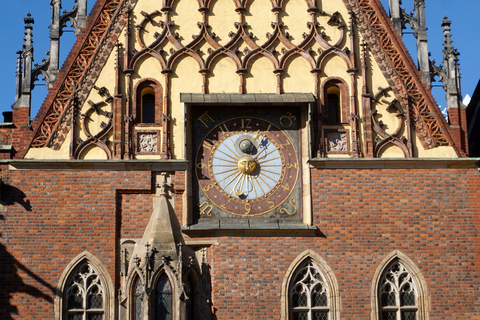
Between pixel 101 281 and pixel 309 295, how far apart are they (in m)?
3.72

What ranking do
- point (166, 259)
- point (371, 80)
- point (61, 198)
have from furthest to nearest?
1. point (371, 80)
2. point (61, 198)
3. point (166, 259)

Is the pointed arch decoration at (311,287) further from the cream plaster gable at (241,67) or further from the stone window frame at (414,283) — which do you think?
the cream plaster gable at (241,67)

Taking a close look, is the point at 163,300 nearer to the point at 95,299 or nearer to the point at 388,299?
the point at 95,299

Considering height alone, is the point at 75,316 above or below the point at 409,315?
above

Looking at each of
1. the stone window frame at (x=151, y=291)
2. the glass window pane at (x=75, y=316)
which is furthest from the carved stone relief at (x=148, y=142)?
the glass window pane at (x=75, y=316)

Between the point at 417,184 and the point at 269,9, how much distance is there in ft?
14.6

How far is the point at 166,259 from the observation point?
16172 millimetres

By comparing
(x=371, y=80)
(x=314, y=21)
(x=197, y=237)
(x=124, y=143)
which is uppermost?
(x=314, y=21)

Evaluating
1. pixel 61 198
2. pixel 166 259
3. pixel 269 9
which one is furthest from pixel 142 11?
pixel 166 259

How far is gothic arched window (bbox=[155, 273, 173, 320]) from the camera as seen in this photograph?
16.0 m

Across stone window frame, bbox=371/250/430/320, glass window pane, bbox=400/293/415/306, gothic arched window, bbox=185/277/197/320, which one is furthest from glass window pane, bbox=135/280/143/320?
glass window pane, bbox=400/293/415/306

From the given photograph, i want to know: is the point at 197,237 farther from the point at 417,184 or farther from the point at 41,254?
the point at 417,184

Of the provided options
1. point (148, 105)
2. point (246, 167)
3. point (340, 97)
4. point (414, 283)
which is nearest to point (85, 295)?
point (246, 167)

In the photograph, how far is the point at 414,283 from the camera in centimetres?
1734
